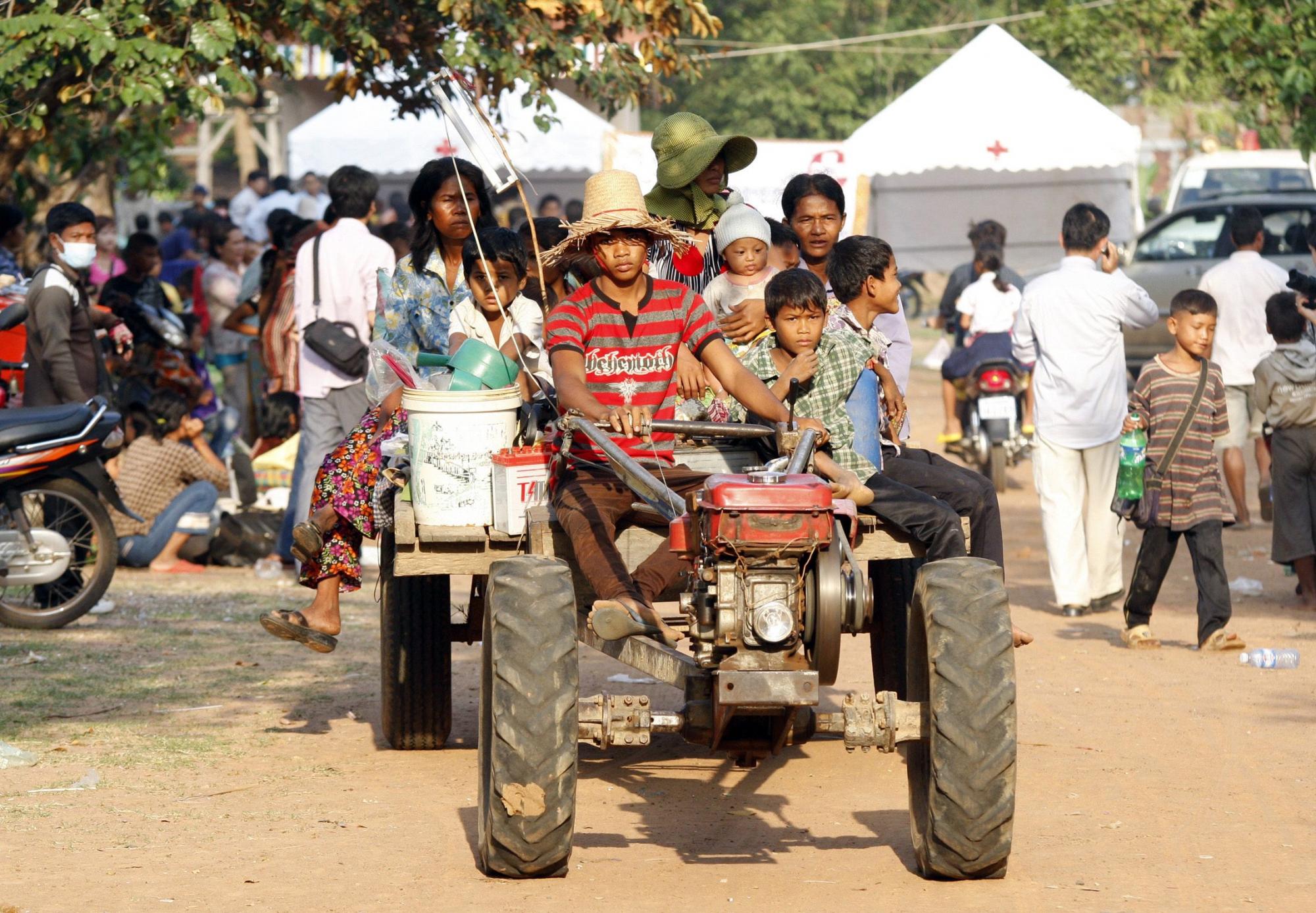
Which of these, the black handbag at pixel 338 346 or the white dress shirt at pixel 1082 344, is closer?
the white dress shirt at pixel 1082 344

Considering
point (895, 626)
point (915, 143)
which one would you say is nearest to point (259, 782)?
point (895, 626)

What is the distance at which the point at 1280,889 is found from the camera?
5199mm

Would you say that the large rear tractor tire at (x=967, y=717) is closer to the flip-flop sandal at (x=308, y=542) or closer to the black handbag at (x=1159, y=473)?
the flip-flop sandal at (x=308, y=542)

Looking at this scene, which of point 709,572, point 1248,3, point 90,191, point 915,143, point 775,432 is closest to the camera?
point 709,572

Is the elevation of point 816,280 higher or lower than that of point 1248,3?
lower

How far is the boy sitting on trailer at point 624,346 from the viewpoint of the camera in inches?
229

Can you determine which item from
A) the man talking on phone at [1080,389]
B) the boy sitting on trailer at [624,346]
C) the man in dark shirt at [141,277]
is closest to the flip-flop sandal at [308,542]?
the boy sitting on trailer at [624,346]

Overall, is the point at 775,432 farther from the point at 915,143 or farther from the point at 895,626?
the point at 915,143

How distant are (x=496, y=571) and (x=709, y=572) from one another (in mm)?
677

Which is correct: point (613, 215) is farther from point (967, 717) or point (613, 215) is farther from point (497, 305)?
point (967, 717)

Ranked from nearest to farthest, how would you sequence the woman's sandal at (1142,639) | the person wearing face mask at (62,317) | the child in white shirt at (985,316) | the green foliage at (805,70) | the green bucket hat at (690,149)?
1. the green bucket hat at (690,149)
2. the woman's sandal at (1142,639)
3. the person wearing face mask at (62,317)
4. the child in white shirt at (985,316)
5. the green foliage at (805,70)

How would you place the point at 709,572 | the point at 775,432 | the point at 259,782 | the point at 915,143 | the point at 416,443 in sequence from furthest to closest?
the point at 915,143, the point at 259,782, the point at 416,443, the point at 775,432, the point at 709,572

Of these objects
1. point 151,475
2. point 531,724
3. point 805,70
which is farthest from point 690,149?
point 805,70

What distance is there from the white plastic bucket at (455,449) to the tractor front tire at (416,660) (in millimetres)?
882
